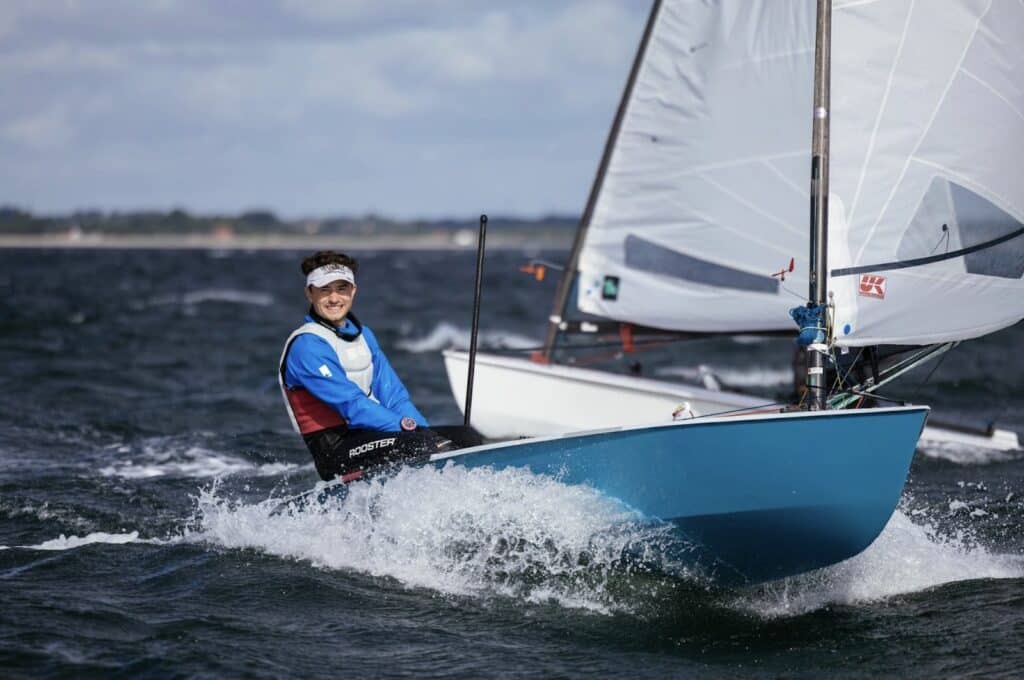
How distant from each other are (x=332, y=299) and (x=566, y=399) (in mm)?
3753

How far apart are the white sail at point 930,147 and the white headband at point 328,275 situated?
210 centimetres

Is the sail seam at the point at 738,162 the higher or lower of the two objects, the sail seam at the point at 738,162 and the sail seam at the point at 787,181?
the higher

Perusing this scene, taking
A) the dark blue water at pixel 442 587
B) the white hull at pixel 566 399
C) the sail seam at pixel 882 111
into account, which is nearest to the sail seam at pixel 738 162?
the white hull at pixel 566 399

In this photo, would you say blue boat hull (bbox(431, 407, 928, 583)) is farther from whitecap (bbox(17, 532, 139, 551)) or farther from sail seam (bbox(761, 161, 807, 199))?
sail seam (bbox(761, 161, 807, 199))

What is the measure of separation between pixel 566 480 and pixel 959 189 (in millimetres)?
2278

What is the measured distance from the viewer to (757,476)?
4992 mm

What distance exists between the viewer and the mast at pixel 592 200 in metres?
9.44

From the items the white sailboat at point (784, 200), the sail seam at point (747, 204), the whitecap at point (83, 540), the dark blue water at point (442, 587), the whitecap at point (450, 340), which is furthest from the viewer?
the whitecap at point (450, 340)

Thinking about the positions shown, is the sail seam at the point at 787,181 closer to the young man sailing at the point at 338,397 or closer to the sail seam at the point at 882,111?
the sail seam at the point at 882,111

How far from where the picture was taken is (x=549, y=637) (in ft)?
16.7

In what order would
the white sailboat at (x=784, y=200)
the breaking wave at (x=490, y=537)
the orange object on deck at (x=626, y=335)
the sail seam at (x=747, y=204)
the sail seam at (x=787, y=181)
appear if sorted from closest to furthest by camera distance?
the breaking wave at (x=490, y=537) < the white sailboat at (x=784, y=200) < the sail seam at (x=787, y=181) < the sail seam at (x=747, y=204) < the orange object on deck at (x=626, y=335)

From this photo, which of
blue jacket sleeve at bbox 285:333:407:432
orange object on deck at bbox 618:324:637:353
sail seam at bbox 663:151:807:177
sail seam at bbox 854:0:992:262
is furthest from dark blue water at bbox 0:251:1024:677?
orange object on deck at bbox 618:324:637:353

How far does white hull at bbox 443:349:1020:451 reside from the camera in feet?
30.2

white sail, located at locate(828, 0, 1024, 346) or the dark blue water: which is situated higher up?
white sail, located at locate(828, 0, 1024, 346)
